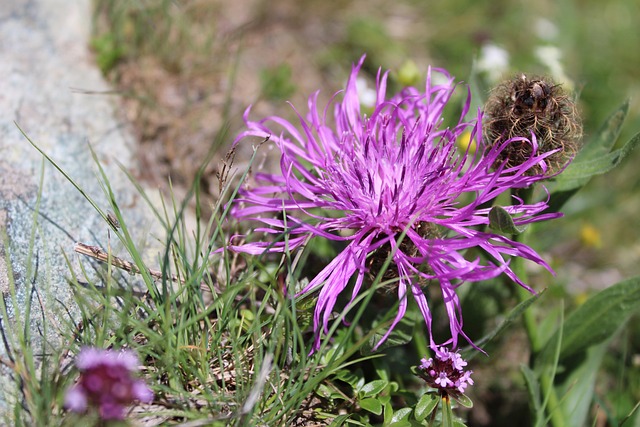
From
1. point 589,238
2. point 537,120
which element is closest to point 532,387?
point 537,120

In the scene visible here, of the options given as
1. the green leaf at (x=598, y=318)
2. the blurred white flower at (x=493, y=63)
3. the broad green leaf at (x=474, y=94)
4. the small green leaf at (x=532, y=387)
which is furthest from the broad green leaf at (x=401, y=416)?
the blurred white flower at (x=493, y=63)

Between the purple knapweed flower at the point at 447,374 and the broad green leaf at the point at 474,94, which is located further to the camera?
the broad green leaf at the point at 474,94

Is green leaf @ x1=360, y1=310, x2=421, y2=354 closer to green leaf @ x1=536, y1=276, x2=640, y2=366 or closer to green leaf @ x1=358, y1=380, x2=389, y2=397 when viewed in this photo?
green leaf @ x1=358, y1=380, x2=389, y2=397

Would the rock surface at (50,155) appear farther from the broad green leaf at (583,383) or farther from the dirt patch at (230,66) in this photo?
the broad green leaf at (583,383)

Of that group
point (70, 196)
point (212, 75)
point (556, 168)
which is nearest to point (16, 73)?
point (70, 196)

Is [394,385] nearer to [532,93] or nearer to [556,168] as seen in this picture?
[556,168]

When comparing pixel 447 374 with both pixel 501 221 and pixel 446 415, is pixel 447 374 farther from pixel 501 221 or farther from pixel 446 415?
pixel 501 221
